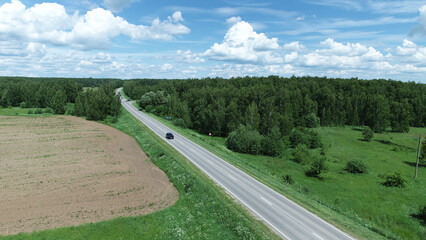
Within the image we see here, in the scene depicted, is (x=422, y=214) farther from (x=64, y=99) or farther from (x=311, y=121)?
(x=64, y=99)

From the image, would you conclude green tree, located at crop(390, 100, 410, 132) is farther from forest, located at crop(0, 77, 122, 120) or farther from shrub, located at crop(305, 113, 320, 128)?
forest, located at crop(0, 77, 122, 120)

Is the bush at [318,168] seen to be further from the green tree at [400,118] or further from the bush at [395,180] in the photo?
the green tree at [400,118]

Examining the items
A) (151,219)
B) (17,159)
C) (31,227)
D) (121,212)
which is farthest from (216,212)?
(17,159)

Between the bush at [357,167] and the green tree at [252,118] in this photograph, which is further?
the green tree at [252,118]

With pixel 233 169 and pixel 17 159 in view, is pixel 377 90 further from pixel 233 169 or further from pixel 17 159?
pixel 17 159

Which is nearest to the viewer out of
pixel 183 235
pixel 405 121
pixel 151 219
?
pixel 183 235

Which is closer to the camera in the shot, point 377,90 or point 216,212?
point 216,212

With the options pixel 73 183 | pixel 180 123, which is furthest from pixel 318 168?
pixel 180 123

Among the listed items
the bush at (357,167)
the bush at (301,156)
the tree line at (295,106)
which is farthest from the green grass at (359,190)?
the tree line at (295,106)
